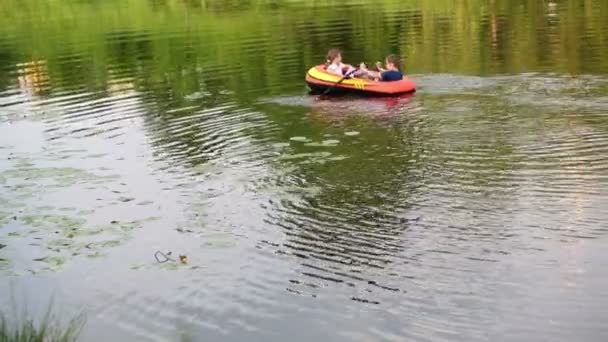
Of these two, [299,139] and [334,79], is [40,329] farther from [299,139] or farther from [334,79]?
[334,79]

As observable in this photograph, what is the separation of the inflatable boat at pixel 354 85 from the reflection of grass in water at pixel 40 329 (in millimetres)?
12065

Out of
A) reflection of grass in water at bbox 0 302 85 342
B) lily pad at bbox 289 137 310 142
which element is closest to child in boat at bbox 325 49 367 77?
lily pad at bbox 289 137 310 142

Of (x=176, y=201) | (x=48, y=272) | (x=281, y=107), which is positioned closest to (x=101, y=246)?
(x=48, y=272)

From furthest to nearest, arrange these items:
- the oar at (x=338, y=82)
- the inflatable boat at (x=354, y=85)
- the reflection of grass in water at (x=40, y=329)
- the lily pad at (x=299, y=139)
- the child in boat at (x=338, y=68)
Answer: the child in boat at (x=338, y=68), the oar at (x=338, y=82), the inflatable boat at (x=354, y=85), the lily pad at (x=299, y=139), the reflection of grass in water at (x=40, y=329)

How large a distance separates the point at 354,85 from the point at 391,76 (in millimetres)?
972

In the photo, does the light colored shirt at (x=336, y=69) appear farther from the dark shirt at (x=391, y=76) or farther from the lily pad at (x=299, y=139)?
the lily pad at (x=299, y=139)

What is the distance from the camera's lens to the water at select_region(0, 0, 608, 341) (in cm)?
959

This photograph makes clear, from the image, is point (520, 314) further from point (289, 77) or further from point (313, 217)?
point (289, 77)

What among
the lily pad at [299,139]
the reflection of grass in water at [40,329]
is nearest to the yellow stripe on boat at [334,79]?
the lily pad at [299,139]

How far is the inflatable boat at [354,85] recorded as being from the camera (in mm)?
A: 20562

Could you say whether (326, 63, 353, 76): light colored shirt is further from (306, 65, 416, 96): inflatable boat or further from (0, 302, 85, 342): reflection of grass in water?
(0, 302, 85, 342): reflection of grass in water

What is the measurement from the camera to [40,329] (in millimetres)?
7293

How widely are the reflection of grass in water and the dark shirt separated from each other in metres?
12.3

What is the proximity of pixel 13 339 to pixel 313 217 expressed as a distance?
6355 millimetres
